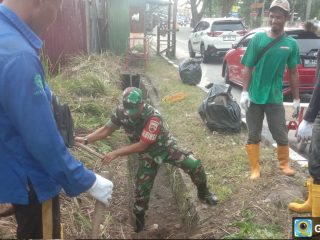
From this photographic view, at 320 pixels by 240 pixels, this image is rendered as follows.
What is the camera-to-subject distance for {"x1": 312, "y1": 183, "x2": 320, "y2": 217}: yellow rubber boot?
3.23 m

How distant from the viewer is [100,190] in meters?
1.98

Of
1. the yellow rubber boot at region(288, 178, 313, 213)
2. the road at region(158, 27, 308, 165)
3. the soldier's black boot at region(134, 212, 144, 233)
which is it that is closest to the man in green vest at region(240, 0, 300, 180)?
the yellow rubber boot at region(288, 178, 313, 213)

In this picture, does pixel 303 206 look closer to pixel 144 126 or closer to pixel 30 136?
pixel 144 126

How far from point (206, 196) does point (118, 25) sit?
12.2m

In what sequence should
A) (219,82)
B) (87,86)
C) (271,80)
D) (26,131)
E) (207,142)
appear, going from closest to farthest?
(26,131) → (271,80) → (207,142) → (87,86) → (219,82)

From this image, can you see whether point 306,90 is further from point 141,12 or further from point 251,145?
point 141,12

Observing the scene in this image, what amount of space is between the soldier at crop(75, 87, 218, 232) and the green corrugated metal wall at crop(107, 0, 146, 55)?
461 inches

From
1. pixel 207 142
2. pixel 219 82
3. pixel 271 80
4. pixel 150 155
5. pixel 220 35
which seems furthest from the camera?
pixel 220 35

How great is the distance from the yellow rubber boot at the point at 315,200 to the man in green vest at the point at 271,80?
112cm

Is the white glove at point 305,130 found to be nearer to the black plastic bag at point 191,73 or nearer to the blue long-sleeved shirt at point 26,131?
the blue long-sleeved shirt at point 26,131

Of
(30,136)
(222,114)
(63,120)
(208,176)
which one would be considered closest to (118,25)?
(222,114)

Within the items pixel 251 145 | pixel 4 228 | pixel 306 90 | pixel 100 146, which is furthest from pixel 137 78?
pixel 4 228

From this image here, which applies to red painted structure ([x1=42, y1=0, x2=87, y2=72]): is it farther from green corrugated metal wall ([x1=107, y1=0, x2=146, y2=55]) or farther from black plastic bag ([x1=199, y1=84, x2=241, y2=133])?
black plastic bag ([x1=199, y1=84, x2=241, y2=133])

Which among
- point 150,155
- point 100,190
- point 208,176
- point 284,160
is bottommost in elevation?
point 208,176
